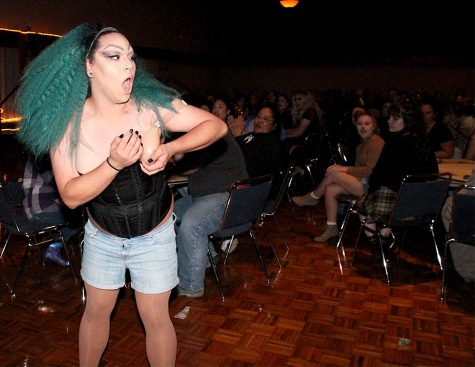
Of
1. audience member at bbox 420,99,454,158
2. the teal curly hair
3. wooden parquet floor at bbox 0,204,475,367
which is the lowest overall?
wooden parquet floor at bbox 0,204,475,367

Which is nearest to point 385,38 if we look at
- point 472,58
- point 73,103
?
point 472,58

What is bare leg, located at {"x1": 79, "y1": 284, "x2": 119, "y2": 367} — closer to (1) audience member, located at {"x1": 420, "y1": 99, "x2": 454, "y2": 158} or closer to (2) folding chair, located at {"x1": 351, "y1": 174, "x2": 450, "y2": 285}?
(2) folding chair, located at {"x1": 351, "y1": 174, "x2": 450, "y2": 285}

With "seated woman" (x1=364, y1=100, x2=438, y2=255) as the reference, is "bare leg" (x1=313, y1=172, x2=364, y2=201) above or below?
below

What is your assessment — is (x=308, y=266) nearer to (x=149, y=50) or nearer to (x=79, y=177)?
(x=79, y=177)

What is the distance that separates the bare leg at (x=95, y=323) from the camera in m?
1.65

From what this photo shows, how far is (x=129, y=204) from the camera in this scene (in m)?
1.54

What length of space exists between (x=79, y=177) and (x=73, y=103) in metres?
0.26

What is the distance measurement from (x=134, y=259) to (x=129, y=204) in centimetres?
20

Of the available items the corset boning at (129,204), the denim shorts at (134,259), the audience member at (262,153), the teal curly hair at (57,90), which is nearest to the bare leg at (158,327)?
the denim shorts at (134,259)

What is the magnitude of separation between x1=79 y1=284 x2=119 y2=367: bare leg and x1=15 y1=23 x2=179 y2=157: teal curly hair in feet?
1.73

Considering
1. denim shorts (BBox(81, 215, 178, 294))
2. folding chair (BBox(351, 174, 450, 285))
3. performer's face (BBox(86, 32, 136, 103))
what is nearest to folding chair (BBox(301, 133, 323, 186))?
folding chair (BBox(351, 174, 450, 285))

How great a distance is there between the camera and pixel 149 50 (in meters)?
11.0

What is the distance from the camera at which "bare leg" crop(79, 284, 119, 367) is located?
165cm

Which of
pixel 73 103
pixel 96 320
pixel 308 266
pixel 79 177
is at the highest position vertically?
pixel 73 103
